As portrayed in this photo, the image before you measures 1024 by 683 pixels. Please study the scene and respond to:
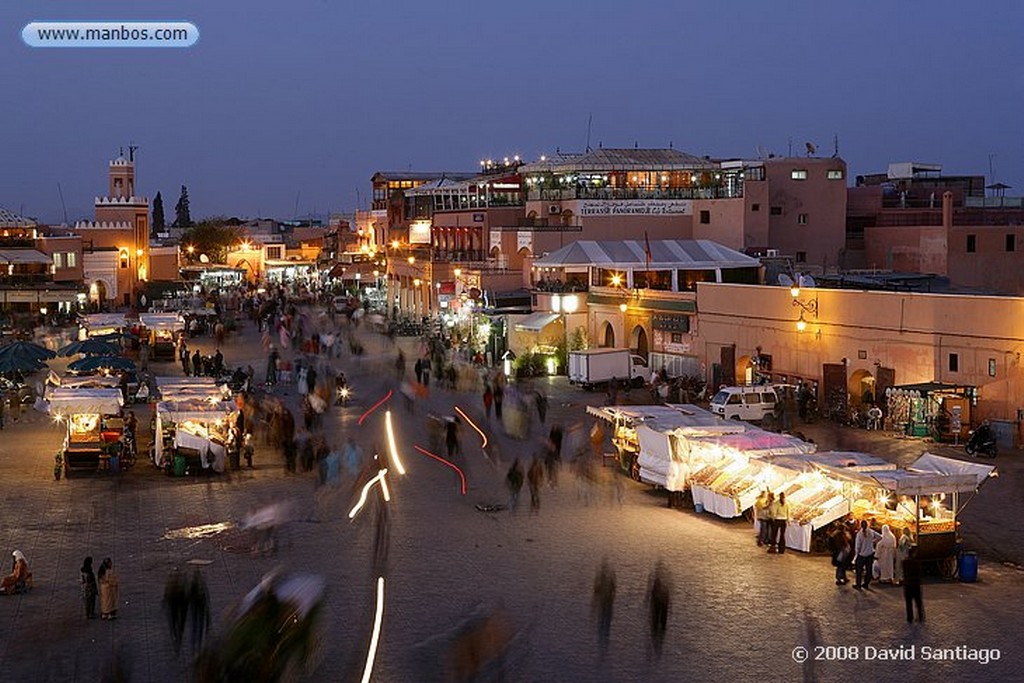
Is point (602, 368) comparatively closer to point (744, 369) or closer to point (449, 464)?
point (744, 369)

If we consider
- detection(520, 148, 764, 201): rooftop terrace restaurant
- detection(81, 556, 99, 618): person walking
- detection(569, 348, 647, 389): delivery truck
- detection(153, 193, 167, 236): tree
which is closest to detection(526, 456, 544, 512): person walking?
detection(81, 556, 99, 618): person walking

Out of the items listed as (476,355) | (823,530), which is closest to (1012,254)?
(476,355)

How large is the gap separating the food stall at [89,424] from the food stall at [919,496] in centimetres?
1362

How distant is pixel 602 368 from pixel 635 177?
74.1 feet

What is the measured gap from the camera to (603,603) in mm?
15414

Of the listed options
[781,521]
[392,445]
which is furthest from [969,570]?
[392,445]

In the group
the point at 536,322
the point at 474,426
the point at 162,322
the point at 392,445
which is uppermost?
the point at 536,322

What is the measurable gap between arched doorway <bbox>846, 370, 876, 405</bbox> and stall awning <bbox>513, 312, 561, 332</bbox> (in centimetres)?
1322

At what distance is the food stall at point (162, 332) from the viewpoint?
4722cm

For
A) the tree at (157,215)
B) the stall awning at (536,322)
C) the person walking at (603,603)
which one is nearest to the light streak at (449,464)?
the person walking at (603,603)

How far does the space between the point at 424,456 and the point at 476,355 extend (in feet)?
57.9

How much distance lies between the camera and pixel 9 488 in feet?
75.9

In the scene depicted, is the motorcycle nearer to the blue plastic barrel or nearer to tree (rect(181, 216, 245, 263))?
the blue plastic barrel

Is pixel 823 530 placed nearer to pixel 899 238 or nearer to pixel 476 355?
pixel 476 355
